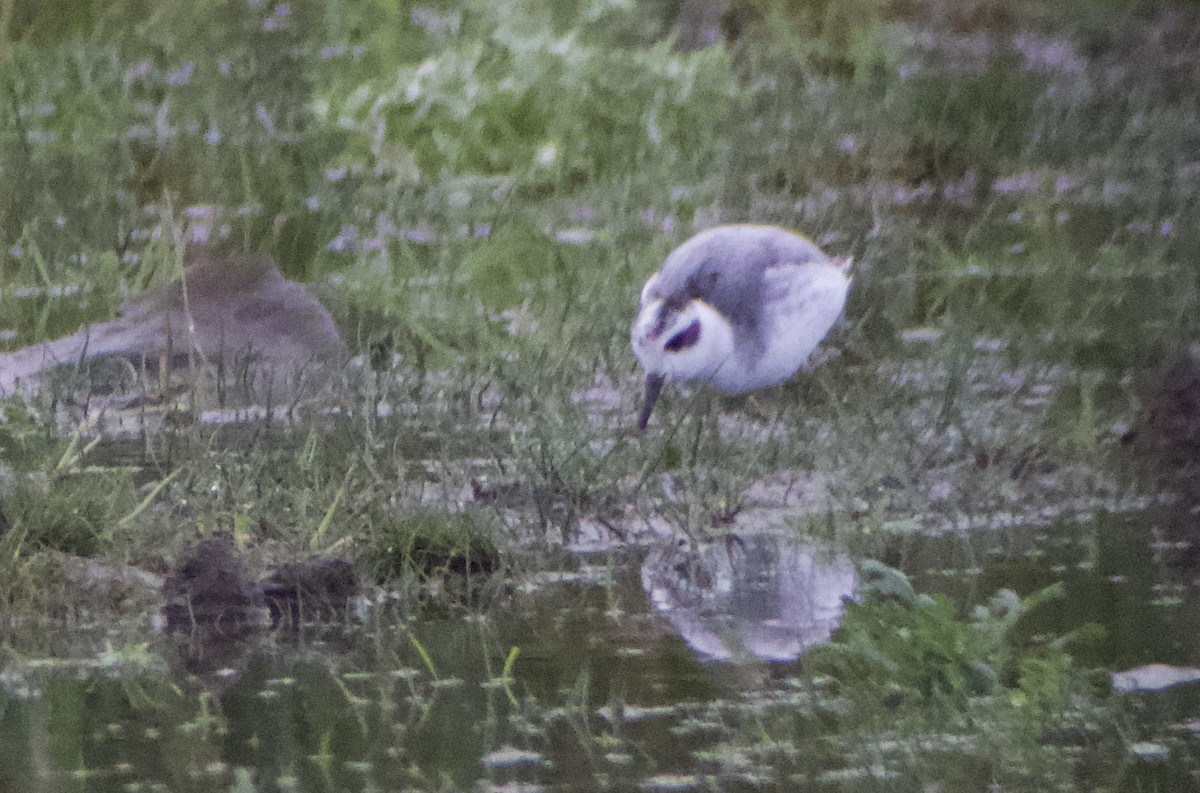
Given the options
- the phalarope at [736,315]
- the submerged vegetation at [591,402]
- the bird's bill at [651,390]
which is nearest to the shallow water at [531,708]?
the submerged vegetation at [591,402]

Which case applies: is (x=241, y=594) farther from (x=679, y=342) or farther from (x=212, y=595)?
(x=679, y=342)

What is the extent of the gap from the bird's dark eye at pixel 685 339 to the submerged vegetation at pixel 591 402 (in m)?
0.23

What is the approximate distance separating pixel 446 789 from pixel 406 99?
21.3 feet

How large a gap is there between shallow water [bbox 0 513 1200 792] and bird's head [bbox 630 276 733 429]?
137 centimetres

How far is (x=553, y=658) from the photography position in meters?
4.13

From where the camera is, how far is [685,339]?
604cm

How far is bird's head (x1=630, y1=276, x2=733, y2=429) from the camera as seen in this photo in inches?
238

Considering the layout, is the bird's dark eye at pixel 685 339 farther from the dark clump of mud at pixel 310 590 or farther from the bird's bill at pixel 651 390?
the dark clump of mud at pixel 310 590

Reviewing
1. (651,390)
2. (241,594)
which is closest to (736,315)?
(651,390)

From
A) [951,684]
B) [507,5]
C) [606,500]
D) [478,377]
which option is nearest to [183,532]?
[606,500]

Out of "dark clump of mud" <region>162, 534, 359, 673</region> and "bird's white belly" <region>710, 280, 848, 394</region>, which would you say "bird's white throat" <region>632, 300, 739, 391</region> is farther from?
"dark clump of mud" <region>162, 534, 359, 673</region>

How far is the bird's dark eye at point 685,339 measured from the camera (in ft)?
19.8

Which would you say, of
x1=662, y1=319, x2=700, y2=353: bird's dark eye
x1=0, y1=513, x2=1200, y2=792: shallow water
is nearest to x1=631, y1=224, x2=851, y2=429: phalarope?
x1=662, y1=319, x2=700, y2=353: bird's dark eye

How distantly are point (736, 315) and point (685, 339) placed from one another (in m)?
0.20
